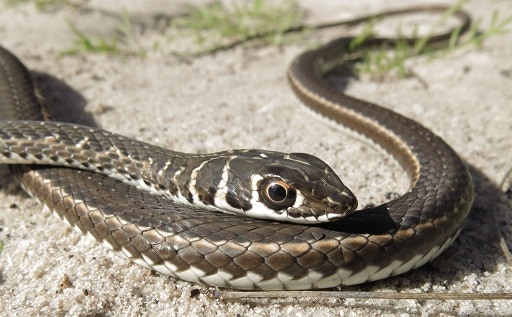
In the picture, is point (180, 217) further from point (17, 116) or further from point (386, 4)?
point (386, 4)

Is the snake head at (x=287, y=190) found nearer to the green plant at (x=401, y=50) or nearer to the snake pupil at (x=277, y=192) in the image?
the snake pupil at (x=277, y=192)

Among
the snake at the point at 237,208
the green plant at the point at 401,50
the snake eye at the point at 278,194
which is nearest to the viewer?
the snake at the point at 237,208

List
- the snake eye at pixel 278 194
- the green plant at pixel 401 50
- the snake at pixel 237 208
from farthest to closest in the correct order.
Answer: the green plant at pixel 401 50
the snake eye at pixel 278 194
the snake at pixel 237 208

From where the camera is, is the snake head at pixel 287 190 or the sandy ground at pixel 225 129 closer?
the snake head at pixel 287 190

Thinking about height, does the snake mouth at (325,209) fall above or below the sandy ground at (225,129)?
above

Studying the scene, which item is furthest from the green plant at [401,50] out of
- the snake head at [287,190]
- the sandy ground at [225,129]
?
the snake head at [287,190]

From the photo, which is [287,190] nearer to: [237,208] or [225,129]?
[237,208]

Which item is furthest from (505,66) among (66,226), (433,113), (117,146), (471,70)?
(66,226)

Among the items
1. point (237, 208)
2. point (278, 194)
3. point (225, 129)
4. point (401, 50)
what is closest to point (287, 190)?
point (278, 194)
